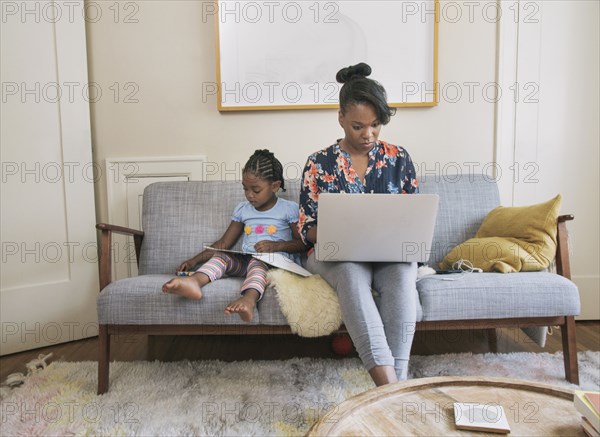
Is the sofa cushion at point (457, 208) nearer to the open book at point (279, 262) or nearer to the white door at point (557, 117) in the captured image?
the white door at point (557, 117)

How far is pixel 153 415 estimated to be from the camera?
1.34 meters

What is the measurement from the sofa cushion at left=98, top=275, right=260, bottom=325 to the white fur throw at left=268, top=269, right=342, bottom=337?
0.38ft

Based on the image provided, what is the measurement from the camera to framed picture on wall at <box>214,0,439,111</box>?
7.22 feet

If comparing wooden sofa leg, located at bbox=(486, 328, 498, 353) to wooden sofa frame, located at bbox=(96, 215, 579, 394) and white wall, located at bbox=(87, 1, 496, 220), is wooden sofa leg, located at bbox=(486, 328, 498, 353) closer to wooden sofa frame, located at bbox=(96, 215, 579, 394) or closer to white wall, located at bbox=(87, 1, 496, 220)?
wooden sofa frame, located at bbox=(96, 215, 579, 394)

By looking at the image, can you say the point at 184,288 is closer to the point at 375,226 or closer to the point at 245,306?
the point at 245,306

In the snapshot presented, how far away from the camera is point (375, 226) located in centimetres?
129

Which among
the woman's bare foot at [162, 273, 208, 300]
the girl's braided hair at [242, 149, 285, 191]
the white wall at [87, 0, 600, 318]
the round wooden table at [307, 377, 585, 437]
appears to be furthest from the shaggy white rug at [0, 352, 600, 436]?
the white wall at [87, 0, 600, 318]

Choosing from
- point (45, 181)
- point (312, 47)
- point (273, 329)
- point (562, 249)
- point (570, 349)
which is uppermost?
point (312, 47)

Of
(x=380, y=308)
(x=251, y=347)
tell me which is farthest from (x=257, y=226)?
(x=380, y=308)

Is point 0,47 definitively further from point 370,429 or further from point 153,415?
point 370,429

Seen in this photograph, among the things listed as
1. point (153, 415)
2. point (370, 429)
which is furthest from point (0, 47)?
point (370, 429)

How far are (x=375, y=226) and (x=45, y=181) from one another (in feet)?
5.31

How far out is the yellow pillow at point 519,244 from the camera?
5.35 ft

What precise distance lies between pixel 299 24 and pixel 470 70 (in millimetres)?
890
